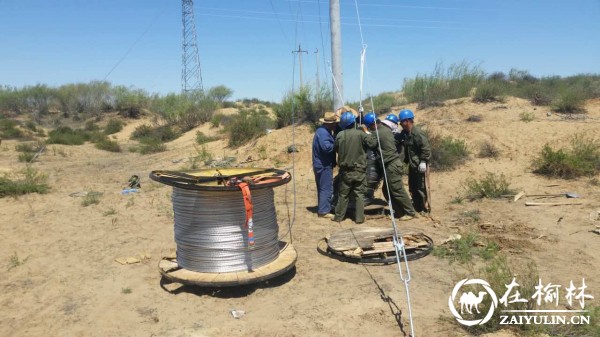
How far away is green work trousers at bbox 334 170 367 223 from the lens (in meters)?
7.91

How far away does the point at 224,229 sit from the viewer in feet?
16.9

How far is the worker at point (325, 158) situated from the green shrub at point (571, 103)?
10.1 meters

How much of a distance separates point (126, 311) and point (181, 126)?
23.5 m

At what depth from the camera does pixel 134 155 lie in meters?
20.4

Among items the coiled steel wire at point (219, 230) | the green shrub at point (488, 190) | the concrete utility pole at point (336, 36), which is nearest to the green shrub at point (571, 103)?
A: the green shrub at point (488, 190)

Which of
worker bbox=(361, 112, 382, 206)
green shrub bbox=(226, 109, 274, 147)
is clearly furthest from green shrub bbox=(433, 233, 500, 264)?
green shrub bbox=(226, 109, 274, 147)

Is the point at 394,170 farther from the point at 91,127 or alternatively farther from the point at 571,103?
the point at 91,127

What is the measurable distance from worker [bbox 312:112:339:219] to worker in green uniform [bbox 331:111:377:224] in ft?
0.87

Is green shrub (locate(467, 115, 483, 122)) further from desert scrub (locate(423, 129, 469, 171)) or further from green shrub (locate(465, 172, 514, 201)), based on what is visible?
green shrub (locate(465, 172, 514, 201))

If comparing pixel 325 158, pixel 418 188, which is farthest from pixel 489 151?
pixel 325 158

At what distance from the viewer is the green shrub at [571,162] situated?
397 inches

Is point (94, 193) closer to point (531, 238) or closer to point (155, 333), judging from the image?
point (155, 333)

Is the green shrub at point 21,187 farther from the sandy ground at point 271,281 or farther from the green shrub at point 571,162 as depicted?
the green shrub at point 571,162

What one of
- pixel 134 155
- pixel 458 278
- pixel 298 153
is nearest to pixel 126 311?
pixel 458 278
